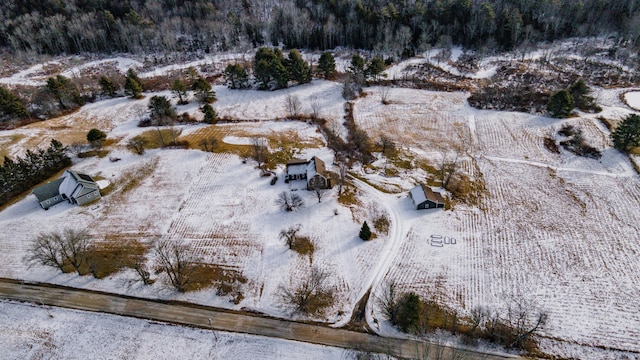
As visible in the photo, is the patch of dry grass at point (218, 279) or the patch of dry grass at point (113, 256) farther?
the patch of dry grass at point (113, 256)

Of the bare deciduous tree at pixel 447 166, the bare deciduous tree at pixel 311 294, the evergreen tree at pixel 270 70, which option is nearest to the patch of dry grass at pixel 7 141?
the evergreen tree at pixel 270 70

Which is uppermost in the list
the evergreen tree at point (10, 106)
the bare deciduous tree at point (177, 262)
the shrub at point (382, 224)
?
the evergreen tree at point (10, 106)

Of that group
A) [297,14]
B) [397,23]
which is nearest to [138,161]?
[297,14]

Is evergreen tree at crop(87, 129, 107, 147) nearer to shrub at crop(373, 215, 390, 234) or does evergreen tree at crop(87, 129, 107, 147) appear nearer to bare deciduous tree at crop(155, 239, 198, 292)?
bare deciduous tree at crop(155, 239, 198, 292)

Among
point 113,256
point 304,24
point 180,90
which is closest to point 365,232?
point 113,256

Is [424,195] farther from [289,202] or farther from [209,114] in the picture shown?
[209,114]

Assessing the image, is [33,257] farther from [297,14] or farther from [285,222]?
[297,14]

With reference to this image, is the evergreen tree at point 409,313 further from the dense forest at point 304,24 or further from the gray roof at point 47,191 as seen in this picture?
the dense forest at point 304,24
